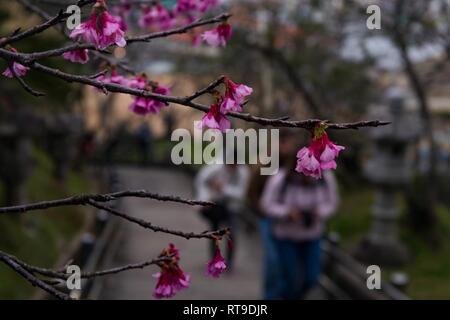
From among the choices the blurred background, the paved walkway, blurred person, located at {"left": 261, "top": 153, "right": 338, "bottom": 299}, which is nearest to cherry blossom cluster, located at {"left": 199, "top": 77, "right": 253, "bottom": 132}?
the blurred background

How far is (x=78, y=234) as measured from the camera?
408 inches

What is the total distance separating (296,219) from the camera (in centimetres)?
599

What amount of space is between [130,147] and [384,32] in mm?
19285

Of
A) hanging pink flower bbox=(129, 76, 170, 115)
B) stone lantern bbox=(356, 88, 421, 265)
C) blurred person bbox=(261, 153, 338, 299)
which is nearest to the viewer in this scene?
hanging pink flower bbox=(129, 76, 170, 115)

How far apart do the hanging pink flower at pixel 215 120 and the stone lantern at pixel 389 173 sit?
23.9 feet

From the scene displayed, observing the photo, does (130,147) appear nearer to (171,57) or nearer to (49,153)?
(171,57)

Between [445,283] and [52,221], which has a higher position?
[52,221]

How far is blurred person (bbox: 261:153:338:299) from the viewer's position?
239 inches

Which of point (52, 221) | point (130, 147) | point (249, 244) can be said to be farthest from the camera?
point (130, 147)

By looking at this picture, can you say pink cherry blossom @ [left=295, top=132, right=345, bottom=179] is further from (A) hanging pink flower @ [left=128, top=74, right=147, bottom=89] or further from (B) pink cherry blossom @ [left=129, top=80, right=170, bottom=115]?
(A) hanging pink flower @ [left=128, top=74, right=147, bottom=89]

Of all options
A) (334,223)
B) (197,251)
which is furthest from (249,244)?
(334,223)

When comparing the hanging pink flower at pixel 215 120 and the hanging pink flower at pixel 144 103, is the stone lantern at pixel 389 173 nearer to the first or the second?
the hanging pink flower at pixel 144 103

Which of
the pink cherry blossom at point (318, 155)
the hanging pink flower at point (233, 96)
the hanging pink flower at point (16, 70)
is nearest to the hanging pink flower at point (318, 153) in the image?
the pink cherry blossom at point (318, 155)

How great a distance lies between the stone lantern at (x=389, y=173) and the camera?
9719 mm
